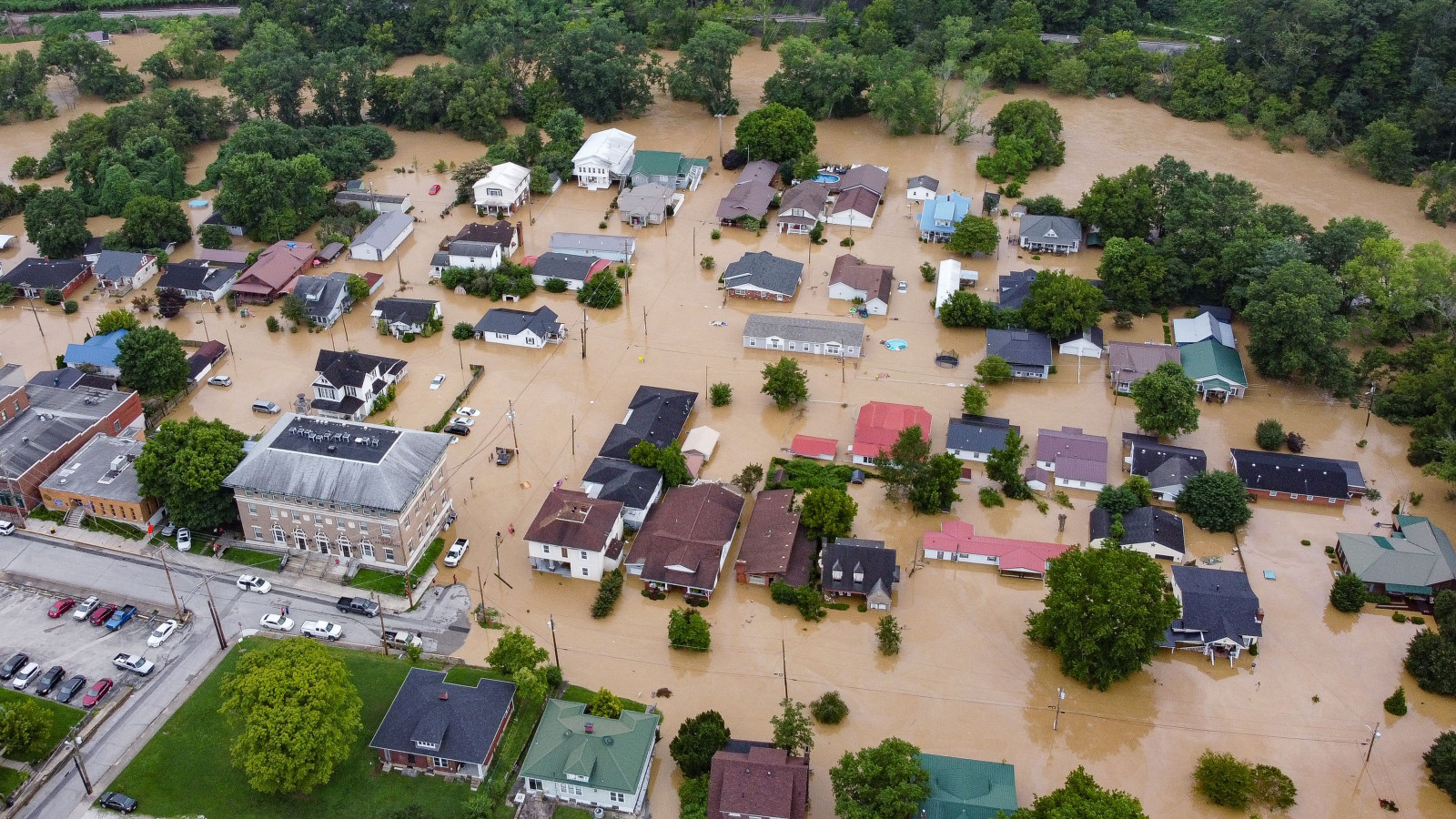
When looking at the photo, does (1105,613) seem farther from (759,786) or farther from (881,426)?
(881,426)

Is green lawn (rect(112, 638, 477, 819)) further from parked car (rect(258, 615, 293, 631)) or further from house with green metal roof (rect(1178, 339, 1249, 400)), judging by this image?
house with green metal roof (rect(1178, 339, 1249, 400))

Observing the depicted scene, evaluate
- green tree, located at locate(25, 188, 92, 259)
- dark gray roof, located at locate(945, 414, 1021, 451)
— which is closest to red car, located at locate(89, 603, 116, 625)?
green tree, located at locate(25, 188, 92, 259)

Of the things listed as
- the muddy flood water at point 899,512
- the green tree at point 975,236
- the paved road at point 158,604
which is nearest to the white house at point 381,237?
the muddy flood water at point 899,512

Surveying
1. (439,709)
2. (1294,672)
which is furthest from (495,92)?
(1294,672)

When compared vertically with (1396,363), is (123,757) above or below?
below

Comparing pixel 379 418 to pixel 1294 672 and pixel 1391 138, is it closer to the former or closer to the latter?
pixel 1294 672

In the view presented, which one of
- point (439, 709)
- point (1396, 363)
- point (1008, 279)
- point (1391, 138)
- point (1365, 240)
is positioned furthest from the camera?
point (1391, 138)

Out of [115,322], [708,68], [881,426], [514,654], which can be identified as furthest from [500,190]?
[514,654]
